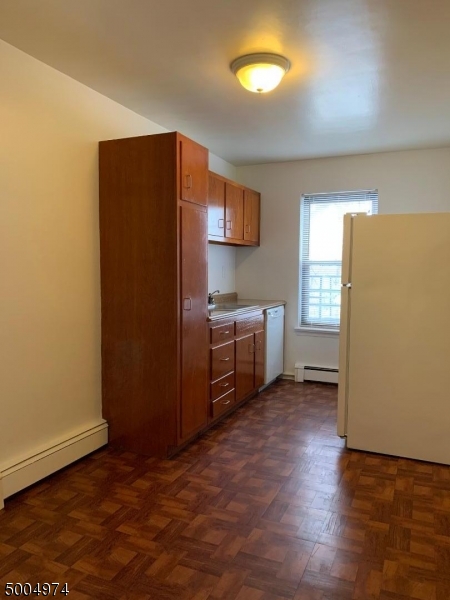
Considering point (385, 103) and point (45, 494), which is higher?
point (385, 103)

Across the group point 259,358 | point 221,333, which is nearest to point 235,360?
point 221,333

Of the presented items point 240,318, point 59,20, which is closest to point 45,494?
point 240,318

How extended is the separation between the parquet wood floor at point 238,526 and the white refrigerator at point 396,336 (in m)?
0.18

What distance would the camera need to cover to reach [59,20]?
2.09 metres

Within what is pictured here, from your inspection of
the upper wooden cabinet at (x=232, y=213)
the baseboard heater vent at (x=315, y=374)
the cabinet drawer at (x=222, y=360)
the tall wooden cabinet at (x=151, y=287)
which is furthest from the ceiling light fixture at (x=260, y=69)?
the baseboard heater vent at (x=315, y=374)

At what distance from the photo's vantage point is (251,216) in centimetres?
483

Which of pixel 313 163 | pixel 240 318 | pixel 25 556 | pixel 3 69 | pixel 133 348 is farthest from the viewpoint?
pixel 313 163

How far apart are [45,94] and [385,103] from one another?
2.26 m

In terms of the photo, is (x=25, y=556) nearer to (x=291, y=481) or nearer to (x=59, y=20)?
(x=291, y=481)

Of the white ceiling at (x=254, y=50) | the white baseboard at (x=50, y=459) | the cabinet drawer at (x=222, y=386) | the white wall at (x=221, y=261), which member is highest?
the white ceiling at (x=254, y=50)

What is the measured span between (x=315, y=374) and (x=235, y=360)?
1.47m

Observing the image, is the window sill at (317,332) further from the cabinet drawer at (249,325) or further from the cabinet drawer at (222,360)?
the cabinet drawer at (222,360)

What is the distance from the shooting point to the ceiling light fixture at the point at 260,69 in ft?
7.85

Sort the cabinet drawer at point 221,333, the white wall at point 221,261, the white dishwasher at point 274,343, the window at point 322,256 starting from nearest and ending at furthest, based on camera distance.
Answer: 1. the cabinet drawer at point 221,333
2. the white dishwasher at point 274,343
3. the white wall at point 221,261
4. the window at point 322,256
